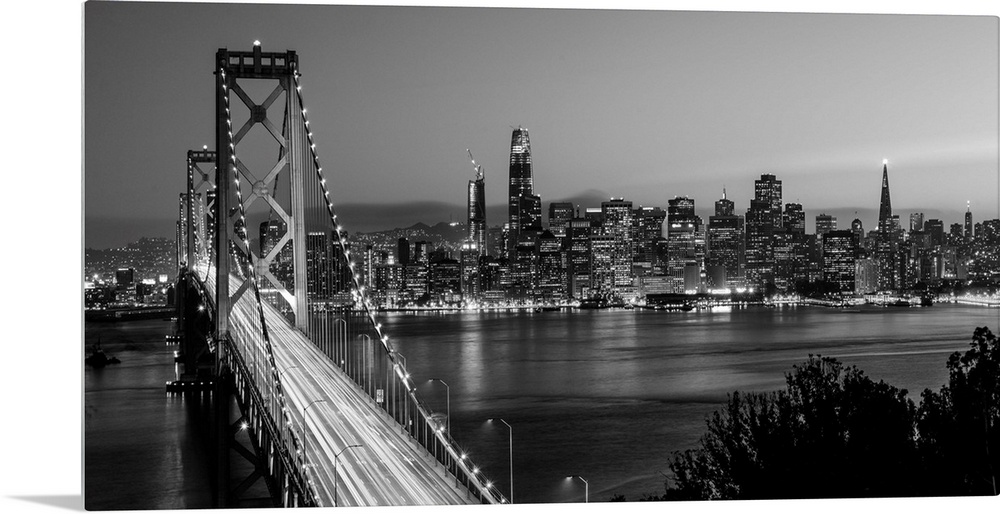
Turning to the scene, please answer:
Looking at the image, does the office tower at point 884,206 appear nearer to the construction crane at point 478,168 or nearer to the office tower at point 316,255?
the construction crane at point 478,168

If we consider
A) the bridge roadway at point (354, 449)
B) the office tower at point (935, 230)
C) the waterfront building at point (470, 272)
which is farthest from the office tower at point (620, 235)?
the bridge roadway at point (354, 449)

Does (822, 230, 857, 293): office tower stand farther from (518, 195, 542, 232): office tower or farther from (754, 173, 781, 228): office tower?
(518, 195, 542, 232): office tower

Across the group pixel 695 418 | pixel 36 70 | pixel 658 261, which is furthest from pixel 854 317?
pixel 36 70

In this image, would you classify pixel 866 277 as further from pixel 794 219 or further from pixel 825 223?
pixel 794 219

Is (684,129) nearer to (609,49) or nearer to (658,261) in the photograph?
(609,49)

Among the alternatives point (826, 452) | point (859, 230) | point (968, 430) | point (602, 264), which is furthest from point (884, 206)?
point (602, 264)
